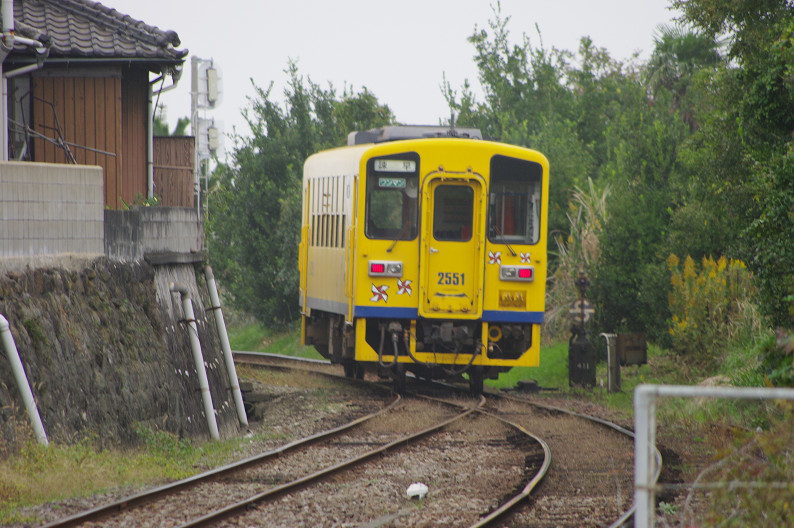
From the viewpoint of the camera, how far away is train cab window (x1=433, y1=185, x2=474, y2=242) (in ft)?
49.5

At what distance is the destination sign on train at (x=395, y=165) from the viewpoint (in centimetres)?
1501

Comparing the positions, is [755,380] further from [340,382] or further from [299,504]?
[340,382]

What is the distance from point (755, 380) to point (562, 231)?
1495 cm

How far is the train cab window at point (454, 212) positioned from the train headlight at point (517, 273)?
2.26 feet

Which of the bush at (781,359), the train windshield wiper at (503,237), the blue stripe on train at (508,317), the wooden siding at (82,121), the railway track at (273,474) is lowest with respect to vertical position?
the railway track at (273,474)

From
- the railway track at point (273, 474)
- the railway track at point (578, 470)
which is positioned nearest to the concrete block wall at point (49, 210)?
the railway track at point (273, 474)

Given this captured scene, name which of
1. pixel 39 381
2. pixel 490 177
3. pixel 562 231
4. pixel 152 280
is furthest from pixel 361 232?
Result: pixel 562 231

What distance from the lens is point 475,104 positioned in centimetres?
4109

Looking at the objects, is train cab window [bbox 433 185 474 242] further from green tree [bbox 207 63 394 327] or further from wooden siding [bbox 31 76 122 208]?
green tree [bbox 207 63 394 327]

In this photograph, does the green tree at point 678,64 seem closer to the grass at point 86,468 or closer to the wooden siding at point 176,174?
the wooden siding at point 176,174

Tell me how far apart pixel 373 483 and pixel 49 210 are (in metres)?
4.34

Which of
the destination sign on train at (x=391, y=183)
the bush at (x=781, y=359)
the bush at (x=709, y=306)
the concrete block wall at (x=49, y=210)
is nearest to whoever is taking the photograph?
the bush at (x=781, y=359)

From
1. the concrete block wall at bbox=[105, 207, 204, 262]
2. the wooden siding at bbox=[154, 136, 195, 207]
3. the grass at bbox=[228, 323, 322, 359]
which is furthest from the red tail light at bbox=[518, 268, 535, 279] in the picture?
the grass at bbox=[228, 323, 322, 359]

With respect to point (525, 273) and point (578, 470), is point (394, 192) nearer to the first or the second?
point (525, 273)
